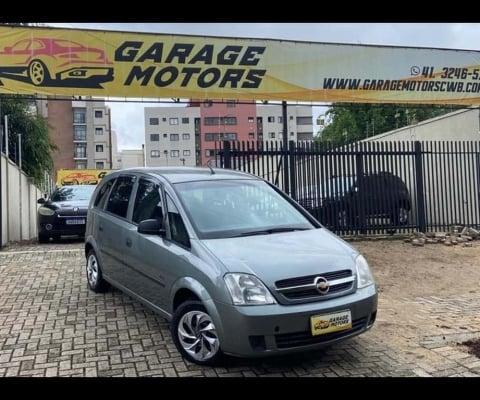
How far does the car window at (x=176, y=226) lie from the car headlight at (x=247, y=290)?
0.68 meters

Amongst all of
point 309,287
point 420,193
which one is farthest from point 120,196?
point 420,193

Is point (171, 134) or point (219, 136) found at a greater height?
point (171, 134)

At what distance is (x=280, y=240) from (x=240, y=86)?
7642 millimetres

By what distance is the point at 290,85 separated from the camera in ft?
38.0

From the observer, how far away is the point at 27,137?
22609mm

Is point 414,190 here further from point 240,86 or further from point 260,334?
point 260,334

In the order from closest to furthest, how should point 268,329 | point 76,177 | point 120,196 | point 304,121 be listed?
point 268,329, point 120,196, point 76,177, point 304,121

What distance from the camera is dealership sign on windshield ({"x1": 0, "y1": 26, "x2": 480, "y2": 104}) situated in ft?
34.0

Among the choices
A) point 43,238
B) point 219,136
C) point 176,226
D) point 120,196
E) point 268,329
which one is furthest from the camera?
point 219,136

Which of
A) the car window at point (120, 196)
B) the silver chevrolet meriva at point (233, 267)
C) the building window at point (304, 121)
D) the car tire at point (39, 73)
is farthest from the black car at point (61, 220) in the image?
the building window at point (304, 121)

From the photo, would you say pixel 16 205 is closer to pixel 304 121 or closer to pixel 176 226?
pixel 176 226

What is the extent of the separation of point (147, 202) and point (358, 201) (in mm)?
6842

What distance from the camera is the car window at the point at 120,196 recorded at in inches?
215
